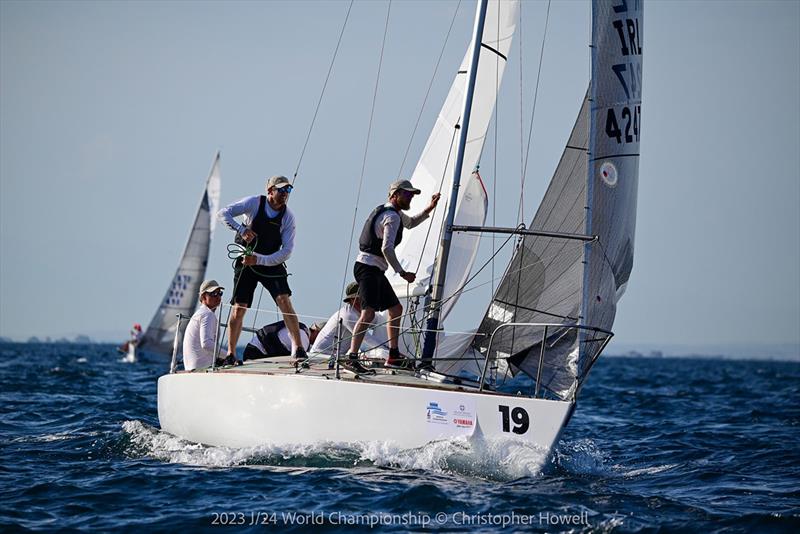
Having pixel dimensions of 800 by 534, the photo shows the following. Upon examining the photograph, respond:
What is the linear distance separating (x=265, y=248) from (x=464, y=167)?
3.99m

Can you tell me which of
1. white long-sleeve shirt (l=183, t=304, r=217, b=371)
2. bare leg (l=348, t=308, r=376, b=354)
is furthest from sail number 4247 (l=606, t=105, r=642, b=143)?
white long-sleeve shirt (l=183, t=304, r=217, b=371)

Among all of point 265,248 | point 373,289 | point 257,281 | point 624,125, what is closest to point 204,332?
point 257,281

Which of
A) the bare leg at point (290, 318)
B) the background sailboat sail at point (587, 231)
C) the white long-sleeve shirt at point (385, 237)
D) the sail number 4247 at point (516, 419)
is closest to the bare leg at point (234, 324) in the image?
the bare leg at point (290, 318)

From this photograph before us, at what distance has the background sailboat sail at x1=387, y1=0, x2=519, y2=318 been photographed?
12867 mm

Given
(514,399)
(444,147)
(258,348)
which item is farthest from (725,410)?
(514,399)

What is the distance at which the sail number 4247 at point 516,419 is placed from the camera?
8.23 meters

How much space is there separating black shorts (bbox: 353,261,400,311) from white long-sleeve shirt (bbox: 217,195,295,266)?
2.72ft

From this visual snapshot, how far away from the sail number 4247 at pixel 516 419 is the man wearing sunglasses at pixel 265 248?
8.74ft

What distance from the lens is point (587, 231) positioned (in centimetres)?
Result: 940

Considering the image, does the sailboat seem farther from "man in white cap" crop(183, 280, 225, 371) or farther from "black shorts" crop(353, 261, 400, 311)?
"black shorts" crop(353, 261, 400, 311)

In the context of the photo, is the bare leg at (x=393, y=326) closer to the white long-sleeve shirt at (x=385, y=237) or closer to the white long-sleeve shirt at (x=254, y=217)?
the white long-sleeve shirt at (x=385, y=237)

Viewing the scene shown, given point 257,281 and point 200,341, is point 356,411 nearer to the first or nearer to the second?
point 257,281

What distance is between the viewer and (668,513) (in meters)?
7.64

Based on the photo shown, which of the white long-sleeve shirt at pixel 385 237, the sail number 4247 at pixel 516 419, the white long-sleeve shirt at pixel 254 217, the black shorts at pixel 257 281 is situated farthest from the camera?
the black shorts at pixel 257 281
